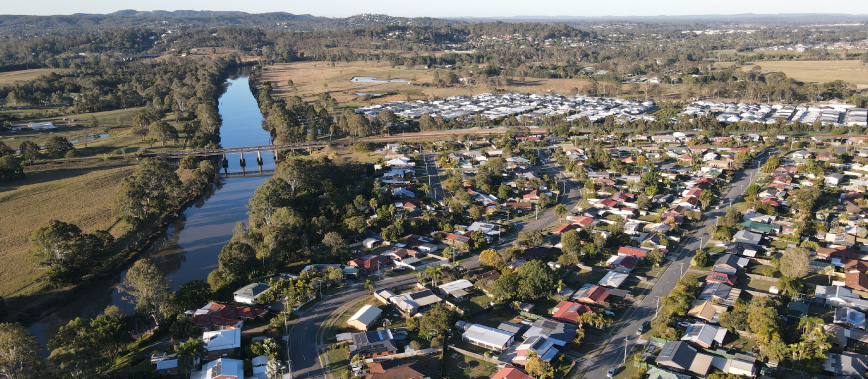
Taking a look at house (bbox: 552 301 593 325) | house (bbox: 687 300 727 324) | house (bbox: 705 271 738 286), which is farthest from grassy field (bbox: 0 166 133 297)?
house (bbox: 705 271 738 286)

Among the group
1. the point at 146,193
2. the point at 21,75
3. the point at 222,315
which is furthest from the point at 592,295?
the point at 21,75

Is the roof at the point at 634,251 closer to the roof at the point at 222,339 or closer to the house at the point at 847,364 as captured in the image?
the house at the point at 847,364

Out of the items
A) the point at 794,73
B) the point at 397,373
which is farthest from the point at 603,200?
→ the point at 794,73

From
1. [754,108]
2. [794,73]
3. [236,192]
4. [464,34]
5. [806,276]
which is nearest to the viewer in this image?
[806,276]

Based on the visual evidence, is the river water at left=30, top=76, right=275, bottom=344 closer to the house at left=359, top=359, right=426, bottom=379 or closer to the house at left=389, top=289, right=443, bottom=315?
the house at left=389, top=289, right=443, bottom=315

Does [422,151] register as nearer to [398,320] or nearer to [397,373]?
[398,320]

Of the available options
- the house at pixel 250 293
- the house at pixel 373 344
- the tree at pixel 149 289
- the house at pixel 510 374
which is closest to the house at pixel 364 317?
the house at pixel 373 344
